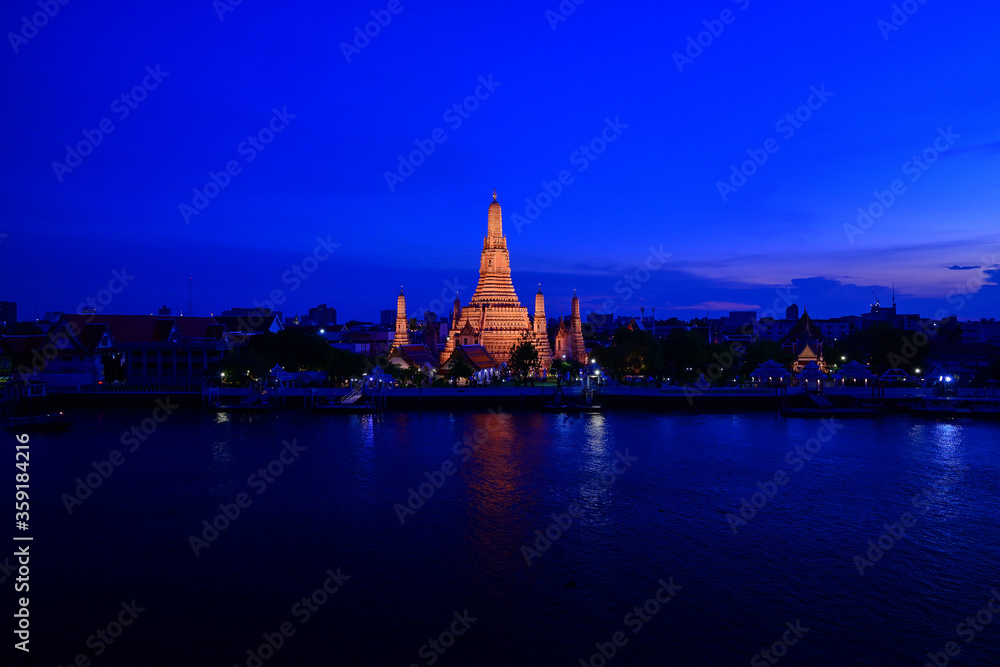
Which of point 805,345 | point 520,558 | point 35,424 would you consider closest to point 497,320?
point 805,345

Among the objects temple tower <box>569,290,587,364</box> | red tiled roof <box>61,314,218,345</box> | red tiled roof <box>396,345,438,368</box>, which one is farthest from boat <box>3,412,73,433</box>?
temple tower <box>569,290,587,364</box>

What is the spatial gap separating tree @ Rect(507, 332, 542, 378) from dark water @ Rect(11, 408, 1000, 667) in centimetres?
2967

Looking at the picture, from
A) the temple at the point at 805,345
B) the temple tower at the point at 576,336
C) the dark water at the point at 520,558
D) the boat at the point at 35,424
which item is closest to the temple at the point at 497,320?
the temple tower at the point at 576,336

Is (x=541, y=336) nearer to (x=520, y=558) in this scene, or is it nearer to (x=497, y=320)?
(x=497, y=320)

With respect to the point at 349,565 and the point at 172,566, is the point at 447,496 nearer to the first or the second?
the point at 349,565

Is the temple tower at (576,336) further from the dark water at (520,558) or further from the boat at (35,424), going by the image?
the boat at (35,424)

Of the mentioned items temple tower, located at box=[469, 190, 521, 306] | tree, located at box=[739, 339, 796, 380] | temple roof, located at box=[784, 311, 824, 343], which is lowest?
tree, located at box=[739, 339, 796, 380]

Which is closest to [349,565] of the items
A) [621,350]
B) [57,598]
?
[57,598]

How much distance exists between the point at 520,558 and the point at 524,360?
44762 mm

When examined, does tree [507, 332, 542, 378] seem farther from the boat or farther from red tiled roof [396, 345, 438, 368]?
the boat

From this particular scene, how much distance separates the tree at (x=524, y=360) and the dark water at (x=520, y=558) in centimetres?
2967

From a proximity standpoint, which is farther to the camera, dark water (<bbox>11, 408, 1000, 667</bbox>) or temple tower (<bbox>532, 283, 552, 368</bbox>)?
temple tower (<bbox>532, 283, 552, 368</bbox>)

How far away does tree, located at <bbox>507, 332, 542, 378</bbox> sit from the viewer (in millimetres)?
63375

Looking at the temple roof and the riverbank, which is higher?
the temple roof
